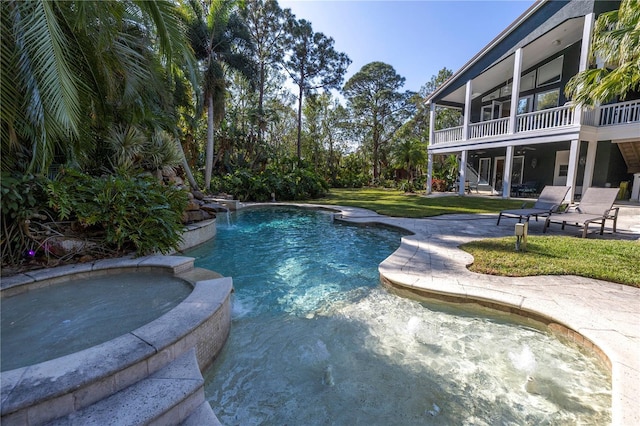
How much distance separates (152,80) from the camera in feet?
21.4

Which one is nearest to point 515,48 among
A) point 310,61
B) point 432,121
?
point 432,121

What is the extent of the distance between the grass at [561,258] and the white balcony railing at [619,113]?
8917 mm

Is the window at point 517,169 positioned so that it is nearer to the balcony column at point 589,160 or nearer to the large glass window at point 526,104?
the large glass window at point 526,104

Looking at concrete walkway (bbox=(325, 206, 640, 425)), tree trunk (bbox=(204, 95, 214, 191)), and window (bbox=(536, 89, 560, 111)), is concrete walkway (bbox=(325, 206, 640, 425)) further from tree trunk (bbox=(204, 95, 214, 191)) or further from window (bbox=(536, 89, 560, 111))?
tree trunk (bbox=(204, 95, 214, 191))

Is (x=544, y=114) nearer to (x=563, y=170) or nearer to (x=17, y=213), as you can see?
(x=563, y=170)

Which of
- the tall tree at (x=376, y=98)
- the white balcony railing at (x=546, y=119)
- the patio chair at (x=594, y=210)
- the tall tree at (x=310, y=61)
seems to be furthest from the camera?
the tall tree at (x=376, y=98)

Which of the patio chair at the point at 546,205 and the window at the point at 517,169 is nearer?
the patio chair at the point at 546,205

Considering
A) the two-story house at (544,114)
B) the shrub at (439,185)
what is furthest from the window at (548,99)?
the shrub at (439,185)

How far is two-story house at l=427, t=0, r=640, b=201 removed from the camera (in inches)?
456

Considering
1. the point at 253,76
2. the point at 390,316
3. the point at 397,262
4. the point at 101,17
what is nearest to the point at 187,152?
the point at 253,76

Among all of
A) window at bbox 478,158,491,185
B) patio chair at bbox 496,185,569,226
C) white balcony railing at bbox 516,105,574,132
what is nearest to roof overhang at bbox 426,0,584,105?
white balcony railing at bbox 516,105,574,132

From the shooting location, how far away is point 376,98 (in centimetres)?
2928

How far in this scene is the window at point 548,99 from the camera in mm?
14534

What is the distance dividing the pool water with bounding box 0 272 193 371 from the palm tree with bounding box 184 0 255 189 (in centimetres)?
1408
